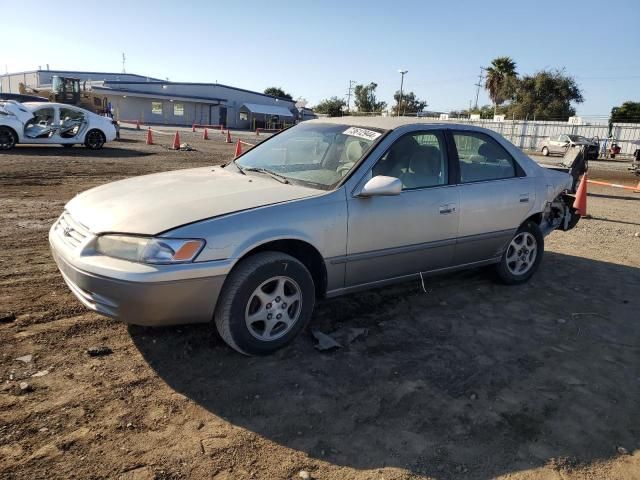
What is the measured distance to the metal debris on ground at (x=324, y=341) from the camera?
360 cm

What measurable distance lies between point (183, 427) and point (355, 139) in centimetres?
262

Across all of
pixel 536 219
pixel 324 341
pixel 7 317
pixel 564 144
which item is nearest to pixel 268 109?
pixel 564 144

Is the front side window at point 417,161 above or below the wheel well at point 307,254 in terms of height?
above

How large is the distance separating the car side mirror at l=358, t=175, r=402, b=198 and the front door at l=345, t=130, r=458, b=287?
0.10m

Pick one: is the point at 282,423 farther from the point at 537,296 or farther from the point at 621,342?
the point at 537,296

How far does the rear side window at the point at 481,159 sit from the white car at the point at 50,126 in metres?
14.1

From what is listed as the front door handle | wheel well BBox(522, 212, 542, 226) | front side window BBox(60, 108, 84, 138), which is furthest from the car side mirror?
front side window BBox(60, 108, 84, 138)

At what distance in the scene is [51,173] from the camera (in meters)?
11.0

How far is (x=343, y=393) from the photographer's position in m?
3.10

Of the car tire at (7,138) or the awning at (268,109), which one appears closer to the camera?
the car tire at (7,138)

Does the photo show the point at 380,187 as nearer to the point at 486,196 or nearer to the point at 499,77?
the point at 486,196

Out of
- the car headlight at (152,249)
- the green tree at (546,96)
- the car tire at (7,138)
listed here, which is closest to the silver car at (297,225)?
the car headlight at (152,249)

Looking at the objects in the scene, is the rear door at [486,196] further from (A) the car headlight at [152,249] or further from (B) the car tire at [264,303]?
(A) the car headlight at [152,249]

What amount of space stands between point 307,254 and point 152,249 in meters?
1.16
